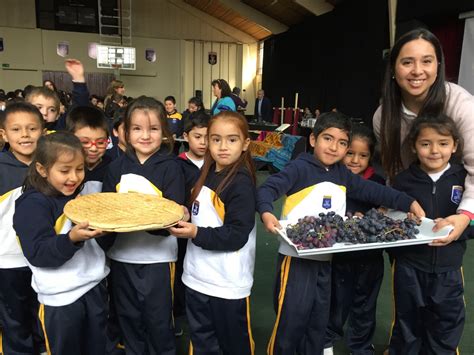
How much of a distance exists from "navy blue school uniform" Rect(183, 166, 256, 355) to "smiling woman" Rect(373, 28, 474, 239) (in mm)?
813

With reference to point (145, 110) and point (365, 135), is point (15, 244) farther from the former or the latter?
point (365, 135)

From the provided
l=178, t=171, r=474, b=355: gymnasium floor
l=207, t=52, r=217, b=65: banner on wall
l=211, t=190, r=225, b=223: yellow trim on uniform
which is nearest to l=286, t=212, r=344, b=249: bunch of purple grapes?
l=211, t=190, r=225, b=223: yellow trim on uniform

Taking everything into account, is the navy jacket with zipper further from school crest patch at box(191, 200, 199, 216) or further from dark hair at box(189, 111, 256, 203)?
school crest patch at box(191, 200, 199, 216)

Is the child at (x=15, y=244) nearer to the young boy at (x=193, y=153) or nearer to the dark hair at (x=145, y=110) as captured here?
the dark hair at (x=145, y=110)

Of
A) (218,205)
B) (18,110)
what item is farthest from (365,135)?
(18,110)

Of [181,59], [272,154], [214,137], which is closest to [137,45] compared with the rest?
[181,59]

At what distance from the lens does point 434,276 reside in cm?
176

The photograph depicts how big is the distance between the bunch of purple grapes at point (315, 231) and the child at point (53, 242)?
793 mm

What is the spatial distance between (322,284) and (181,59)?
15.9 metres

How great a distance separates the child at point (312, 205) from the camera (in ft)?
5.68

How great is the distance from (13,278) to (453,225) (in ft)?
6.32

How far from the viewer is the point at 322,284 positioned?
1771mm

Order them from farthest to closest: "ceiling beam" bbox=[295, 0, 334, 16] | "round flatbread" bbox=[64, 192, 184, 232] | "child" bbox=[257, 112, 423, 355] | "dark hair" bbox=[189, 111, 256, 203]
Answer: "ceiling beam" bbox=[295, 0, 334, 16] < "child" bbox=[257, 112, 423, 355] < "dark hair" bbox=[189, 111, 256, 203] < "round flatbread" bbox=[64, 192, 184, 232]

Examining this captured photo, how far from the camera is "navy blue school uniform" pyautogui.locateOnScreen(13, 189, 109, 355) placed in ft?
4.67
